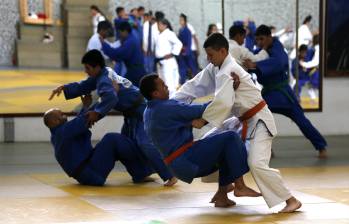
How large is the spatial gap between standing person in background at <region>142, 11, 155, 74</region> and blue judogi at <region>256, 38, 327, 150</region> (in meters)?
2.29

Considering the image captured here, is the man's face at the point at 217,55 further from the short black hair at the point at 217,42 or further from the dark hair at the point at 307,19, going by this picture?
the dark hair at the point at 307,19

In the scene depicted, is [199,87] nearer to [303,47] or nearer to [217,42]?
[217,42]

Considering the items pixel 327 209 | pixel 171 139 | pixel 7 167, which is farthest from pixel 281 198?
pixel 7 167

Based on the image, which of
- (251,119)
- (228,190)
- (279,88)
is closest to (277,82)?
(279,88)

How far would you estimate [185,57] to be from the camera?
13461 millimetres

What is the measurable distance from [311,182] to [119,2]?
15.8ft

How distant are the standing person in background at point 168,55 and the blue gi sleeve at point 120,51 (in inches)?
29.1

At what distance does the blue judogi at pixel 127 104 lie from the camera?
30.4 feet

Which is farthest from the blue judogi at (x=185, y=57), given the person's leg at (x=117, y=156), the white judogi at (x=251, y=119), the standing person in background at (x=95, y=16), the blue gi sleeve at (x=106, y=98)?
the white judogi at (x=251, y=119)

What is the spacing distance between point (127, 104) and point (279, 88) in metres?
2.64

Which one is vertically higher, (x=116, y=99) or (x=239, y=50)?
(x=239, y=50)

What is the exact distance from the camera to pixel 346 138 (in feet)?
45.4

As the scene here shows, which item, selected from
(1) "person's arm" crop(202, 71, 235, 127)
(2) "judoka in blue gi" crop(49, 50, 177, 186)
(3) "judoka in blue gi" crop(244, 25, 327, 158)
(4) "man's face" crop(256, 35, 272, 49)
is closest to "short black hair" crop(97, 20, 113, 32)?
(3) "judoka in blue gi" crop(244, 25, 327, 158)

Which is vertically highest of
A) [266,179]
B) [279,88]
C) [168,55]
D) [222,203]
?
[168,55]
